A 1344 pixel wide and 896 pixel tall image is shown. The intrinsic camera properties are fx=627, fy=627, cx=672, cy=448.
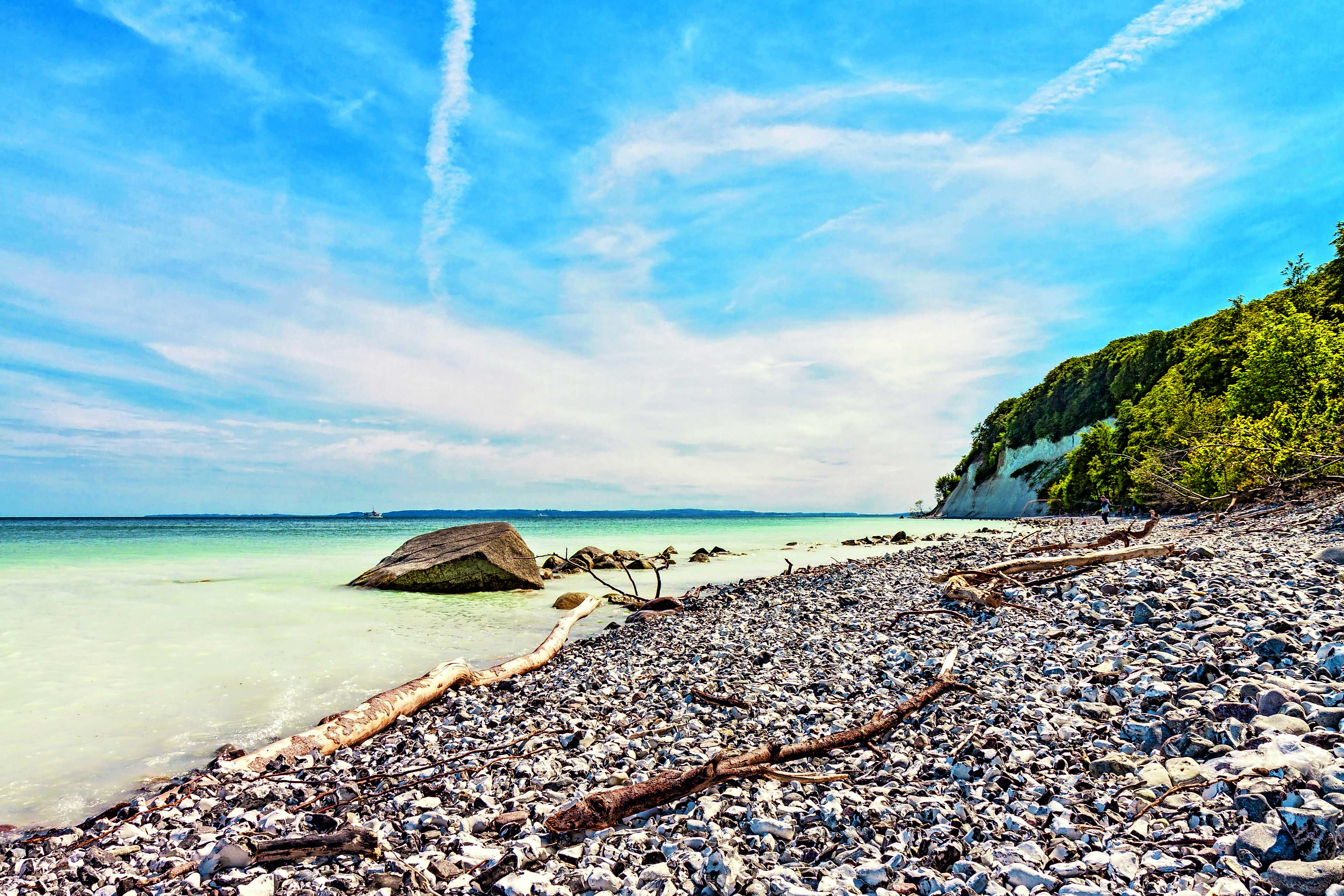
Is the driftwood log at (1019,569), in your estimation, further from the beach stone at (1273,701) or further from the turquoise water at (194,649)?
the turquoise water at (194,649)

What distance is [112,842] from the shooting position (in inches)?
145

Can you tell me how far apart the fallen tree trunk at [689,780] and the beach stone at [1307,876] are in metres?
1.96

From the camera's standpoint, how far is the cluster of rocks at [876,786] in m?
2.77

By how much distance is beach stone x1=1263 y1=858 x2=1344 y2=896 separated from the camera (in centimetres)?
227

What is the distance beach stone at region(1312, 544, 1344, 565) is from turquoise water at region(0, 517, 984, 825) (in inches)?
418

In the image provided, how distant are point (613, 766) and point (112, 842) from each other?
118 inches

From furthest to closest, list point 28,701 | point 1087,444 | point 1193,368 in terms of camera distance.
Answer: point 1087,444
point 1193,368
point 28,701

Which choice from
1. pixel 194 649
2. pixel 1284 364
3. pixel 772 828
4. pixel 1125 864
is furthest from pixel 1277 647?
pixel 1284 364

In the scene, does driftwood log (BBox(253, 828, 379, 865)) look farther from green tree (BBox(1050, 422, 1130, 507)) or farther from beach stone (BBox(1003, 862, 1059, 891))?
green tree (BBox(1050, 422, 1130, 507))

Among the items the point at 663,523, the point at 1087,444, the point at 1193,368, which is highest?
the point at 1193,368

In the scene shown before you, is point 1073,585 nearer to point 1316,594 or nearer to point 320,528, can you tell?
point 1316,594

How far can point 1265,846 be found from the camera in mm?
2541

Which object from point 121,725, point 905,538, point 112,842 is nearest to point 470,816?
point 112,842

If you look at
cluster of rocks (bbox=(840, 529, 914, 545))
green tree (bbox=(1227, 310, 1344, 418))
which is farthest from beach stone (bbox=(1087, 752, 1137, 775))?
cluster of rocks (bbox=(840, 529, 914, 545))
